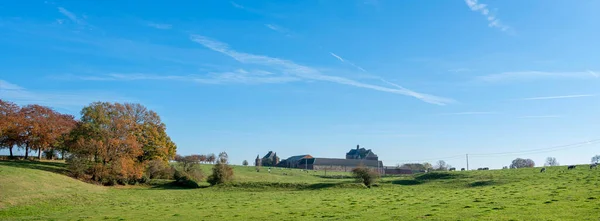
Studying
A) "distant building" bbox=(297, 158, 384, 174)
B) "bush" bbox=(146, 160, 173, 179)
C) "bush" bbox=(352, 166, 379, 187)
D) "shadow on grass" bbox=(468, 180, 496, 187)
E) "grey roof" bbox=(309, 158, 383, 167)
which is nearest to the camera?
"shadow on grass" bbox=(468, 180, 496, 187)

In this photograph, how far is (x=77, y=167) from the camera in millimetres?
61906

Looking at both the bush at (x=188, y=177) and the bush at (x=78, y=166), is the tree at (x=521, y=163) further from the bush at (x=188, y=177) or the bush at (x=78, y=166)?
the bush at (x=78, y=166)

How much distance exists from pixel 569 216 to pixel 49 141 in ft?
259

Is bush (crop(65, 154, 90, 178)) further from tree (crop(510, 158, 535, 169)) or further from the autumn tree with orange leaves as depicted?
tree (crop(510, 158, 535, 169))

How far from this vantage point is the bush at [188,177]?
69.1 m

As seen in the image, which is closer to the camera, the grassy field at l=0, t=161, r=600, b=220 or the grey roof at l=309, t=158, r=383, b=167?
the grassy field at l=0, t=161, r=600, b=220

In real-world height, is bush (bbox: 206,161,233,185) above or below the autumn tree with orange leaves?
below

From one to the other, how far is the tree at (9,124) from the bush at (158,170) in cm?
2298

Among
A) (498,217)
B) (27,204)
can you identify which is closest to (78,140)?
(27,204)

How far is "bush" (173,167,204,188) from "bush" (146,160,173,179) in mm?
2610

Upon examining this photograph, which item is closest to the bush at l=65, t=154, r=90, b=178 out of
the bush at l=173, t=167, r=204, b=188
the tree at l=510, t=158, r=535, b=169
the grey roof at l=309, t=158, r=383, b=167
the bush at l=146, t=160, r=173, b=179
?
the bush at l=146, t=160, r=173, b=179

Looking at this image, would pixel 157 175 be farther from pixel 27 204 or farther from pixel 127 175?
pixel 27 204

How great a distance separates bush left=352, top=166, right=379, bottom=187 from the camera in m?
67.6

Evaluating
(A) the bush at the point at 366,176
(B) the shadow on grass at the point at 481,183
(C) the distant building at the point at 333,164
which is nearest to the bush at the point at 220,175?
(A) the bush at the point at 366,176
